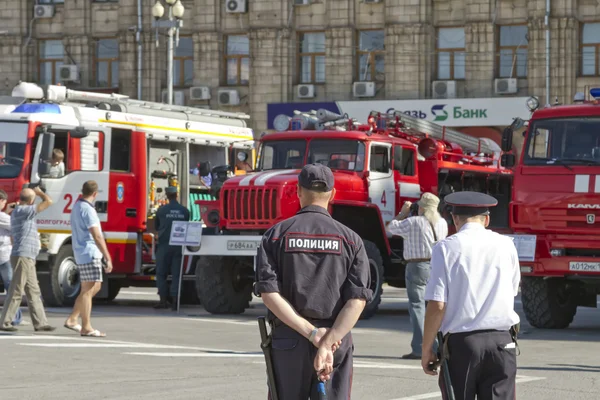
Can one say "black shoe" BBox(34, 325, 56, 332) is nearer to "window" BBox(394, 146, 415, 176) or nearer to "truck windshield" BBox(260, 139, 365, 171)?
"truck windshield" BBox(260, 139, 365, 171)

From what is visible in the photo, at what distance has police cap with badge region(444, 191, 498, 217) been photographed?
7465 mm

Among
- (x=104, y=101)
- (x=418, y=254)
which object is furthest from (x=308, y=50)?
(x=418, y=254)

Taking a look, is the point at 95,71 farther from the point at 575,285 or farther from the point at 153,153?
the point at 575,285

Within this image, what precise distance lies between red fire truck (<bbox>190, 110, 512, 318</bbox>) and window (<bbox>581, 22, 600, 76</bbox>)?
20.7 m

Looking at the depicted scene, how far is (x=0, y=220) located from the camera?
1714 centimetres

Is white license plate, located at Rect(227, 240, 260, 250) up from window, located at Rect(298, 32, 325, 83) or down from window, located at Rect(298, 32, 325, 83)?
down


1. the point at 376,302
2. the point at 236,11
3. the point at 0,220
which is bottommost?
the point at 376,302

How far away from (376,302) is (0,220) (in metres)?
5.42

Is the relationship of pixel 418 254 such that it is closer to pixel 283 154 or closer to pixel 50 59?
pixel 283 154

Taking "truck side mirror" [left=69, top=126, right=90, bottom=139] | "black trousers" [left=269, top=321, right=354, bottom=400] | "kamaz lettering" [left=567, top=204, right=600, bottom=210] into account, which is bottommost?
"black trousers" [left=269, top=321, right=354, bottom=400]

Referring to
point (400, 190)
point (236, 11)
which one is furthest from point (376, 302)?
point (236, 11)

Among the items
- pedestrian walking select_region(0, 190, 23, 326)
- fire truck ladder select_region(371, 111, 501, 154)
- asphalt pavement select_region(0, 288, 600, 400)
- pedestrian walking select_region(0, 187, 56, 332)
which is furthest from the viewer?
fire truck ladder select_region(371, 111, 501, 154)

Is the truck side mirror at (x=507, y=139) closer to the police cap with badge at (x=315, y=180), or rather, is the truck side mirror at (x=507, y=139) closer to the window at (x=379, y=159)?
the window at (x=379, y=159)

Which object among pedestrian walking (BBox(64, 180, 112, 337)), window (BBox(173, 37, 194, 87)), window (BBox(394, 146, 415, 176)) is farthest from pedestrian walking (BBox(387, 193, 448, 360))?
window (BBox(173, 37, 194, 87))
